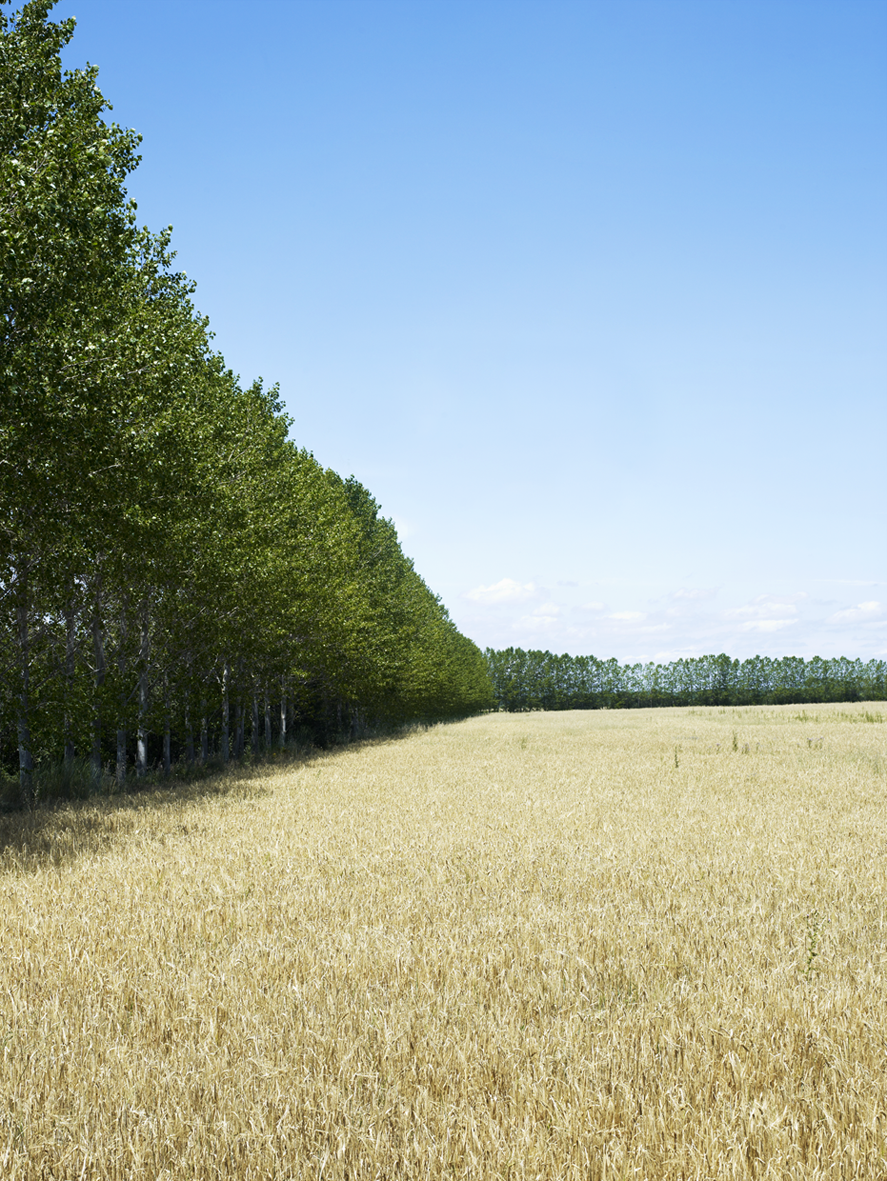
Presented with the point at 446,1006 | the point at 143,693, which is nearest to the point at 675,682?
the point at 143,693

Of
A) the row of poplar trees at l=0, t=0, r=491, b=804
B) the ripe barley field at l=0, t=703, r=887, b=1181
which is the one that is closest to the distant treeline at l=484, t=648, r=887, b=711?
the row of poplar trees at l=0, t=0, r=491, b=804

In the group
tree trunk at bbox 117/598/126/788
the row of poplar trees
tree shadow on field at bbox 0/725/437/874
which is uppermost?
the row of poplar trees

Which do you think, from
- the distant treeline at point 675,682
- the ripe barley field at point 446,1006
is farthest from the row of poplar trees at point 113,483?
the distant treeline at point 675,682

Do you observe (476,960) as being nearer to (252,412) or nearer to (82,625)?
(82,625)

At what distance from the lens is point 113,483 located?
13055mm

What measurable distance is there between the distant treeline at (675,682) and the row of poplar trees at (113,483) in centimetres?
12299

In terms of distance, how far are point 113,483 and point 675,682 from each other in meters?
166

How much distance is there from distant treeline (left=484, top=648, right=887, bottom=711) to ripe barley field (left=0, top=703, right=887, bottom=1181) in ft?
450

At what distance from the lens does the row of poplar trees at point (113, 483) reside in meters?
11.4

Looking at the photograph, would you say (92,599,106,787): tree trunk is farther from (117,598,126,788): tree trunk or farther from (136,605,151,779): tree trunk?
(136,605,151,779): tree trunk

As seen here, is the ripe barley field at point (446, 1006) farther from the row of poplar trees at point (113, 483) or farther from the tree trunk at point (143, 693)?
the tree trunk at point (143, 693)

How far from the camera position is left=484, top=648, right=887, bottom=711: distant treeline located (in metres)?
148

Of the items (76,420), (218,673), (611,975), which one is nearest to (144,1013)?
(611,975)

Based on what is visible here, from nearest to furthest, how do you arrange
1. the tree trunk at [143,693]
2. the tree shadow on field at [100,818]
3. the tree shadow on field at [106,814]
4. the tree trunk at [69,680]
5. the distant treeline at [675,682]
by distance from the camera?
the tree shadow on field at [100,818] < the tree shadow on field at [106,814] < the tree trunk at [69,680] < the tree trunk at [143,693] < the distant treeline at [675,682]
